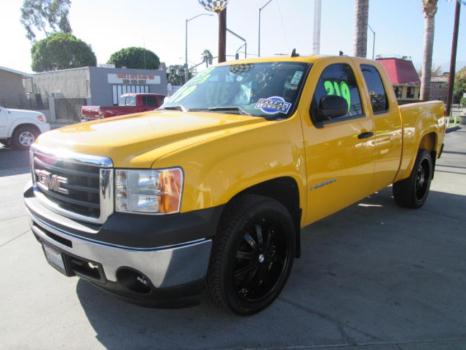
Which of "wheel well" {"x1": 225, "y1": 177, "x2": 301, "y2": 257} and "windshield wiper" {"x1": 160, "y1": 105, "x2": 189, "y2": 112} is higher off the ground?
"windshield wiper" {"x1": 160, "y1": 105, "x2": 189, "y2": 112}

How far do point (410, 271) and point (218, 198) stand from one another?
2340 mm

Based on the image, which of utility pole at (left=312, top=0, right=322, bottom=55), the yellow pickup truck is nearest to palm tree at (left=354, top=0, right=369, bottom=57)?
utility pole at (left=312, top=0, right=322, bottom=55)

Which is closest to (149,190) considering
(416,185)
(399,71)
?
(416,185)

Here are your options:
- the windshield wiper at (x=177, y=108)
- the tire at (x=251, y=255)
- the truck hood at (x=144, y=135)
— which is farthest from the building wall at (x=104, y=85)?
the tire at (x=251, y=255)

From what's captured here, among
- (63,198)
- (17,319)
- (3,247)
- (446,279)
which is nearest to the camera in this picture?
(63,198)

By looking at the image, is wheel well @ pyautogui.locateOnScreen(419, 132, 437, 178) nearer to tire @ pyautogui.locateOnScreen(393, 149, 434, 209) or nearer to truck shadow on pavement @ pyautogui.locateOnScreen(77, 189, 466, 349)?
tire @ pyautogui.locateOnScreen(393, 149, 434, 209)

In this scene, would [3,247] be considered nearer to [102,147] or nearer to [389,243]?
[102,147]

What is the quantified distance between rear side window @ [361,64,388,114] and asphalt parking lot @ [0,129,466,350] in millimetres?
1495

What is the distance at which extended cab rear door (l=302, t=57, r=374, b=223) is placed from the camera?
12.1 feet

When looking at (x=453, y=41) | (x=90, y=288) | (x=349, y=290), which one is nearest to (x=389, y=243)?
(x=349, y=290)

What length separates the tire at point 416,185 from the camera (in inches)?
230

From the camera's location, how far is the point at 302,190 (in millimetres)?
3551

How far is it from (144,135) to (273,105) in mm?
1161

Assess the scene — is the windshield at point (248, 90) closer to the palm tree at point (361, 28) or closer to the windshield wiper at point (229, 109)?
the windshield wiper at point (229, 109)
